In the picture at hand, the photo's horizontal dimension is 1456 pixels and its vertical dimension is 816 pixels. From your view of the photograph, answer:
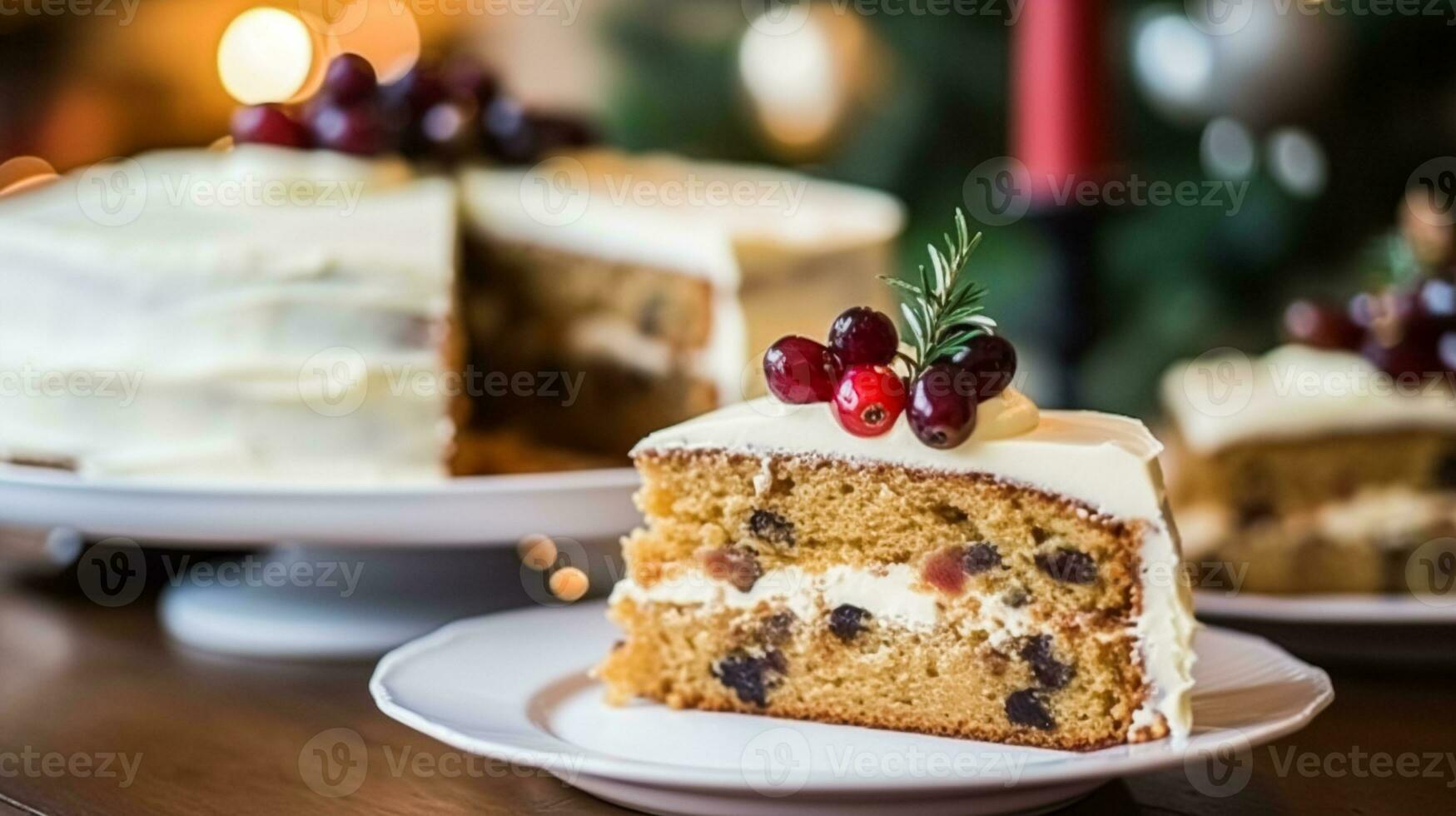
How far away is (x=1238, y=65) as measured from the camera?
2686mm

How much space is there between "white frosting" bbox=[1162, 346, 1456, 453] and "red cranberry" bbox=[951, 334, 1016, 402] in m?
0.92

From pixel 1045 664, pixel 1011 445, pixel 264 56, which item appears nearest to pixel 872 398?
pixel 1011 445

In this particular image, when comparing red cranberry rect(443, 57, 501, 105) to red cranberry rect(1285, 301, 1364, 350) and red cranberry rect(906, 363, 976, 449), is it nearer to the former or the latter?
red cranberry rect(1285, 301, 1364, 350)

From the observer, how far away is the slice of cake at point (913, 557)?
1282 millimetres

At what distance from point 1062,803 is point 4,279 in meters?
1.64

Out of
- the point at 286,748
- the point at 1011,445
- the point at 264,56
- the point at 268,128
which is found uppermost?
the point at 264,56

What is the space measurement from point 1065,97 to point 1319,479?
2.98 ft

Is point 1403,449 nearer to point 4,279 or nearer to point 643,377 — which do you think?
point 643,377

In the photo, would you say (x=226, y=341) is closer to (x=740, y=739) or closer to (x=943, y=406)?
(x=740, y=739)

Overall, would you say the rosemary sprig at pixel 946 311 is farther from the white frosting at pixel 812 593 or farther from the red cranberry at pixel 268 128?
the red cranberry at pixel 268 128

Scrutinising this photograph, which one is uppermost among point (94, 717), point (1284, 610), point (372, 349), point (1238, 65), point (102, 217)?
point (1238, 65)

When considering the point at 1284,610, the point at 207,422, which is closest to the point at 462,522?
the point at 207,422

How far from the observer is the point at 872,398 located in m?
1.32

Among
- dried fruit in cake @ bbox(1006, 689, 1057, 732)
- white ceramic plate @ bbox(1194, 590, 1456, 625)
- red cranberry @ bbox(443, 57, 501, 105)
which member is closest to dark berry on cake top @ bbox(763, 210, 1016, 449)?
dried fruit in cake @ bbox(1006, 689, 1057, 732)
